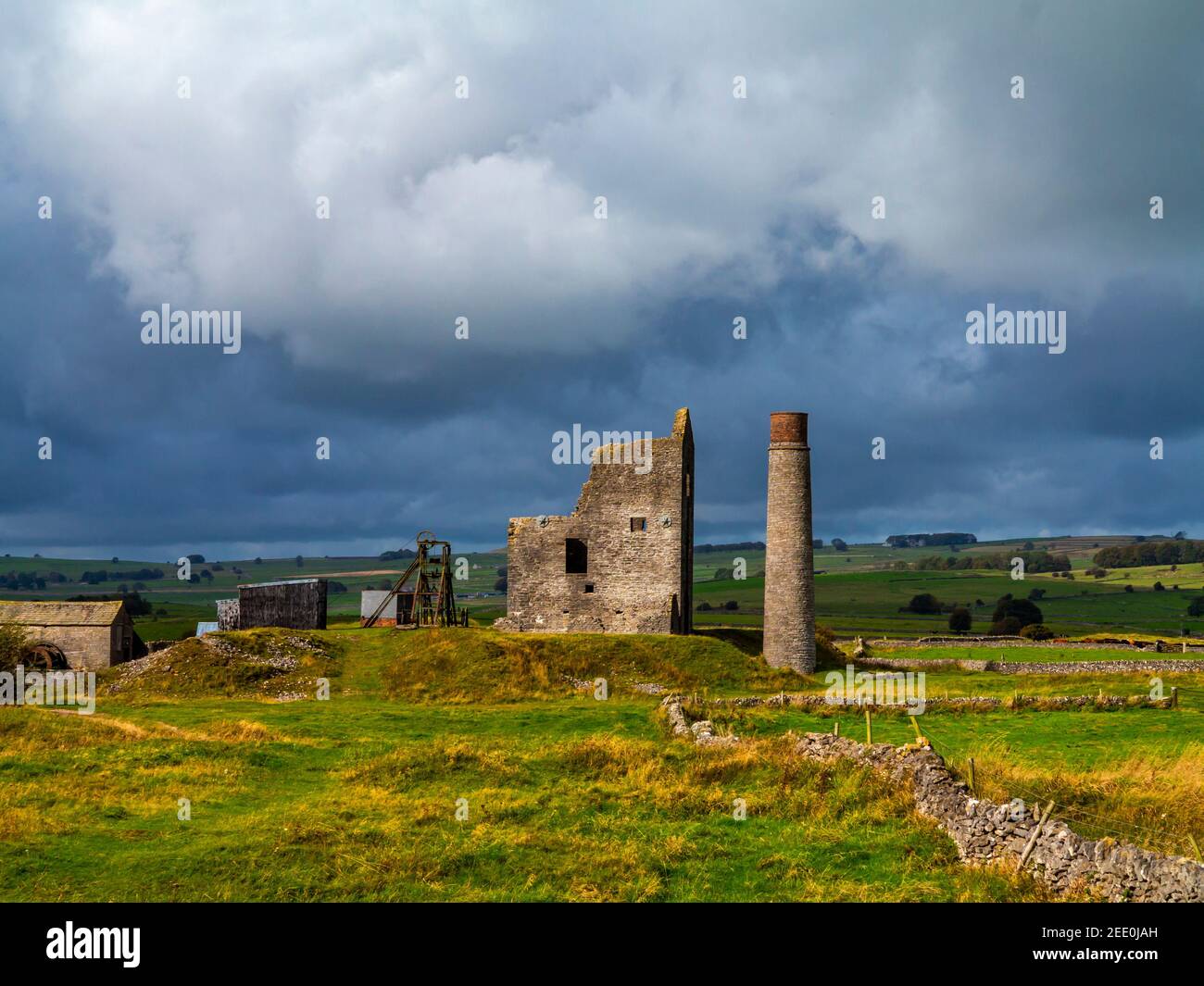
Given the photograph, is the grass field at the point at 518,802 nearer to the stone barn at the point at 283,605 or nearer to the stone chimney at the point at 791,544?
the stone chimney at the point at 791,544

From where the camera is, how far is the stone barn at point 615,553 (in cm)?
4388

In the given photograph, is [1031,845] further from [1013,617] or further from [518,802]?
[1013,617]

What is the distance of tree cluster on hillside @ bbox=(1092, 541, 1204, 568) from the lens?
609ft

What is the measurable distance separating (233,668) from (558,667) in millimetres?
12455

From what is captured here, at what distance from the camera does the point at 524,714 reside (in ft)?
101

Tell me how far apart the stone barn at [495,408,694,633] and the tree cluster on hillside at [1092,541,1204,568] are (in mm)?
168137

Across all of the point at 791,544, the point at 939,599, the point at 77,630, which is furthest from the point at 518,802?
the point at 939,599

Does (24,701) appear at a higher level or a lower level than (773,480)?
lower

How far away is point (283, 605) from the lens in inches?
1900

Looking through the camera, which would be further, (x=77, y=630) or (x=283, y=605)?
(x=283, y=605)
